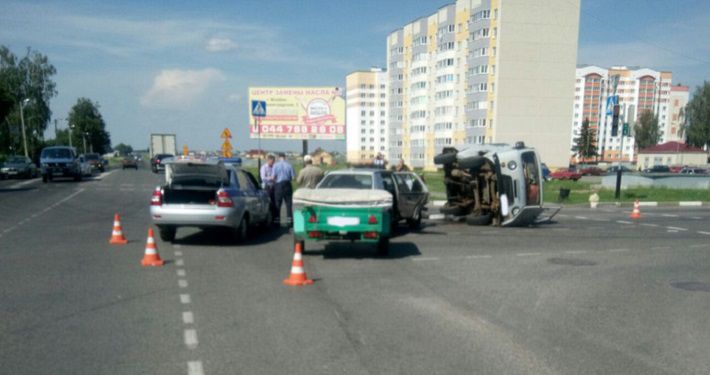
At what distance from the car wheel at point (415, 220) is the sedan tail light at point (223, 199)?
203 inches

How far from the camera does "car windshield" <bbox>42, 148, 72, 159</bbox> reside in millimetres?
33562

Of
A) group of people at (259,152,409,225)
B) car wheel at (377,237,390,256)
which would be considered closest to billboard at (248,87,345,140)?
group of people at (259,152,409,225)

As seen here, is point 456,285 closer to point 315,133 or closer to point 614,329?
point 614,329

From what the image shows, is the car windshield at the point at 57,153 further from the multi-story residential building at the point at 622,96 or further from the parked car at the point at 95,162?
the multi-story residential building at the point at 622,96

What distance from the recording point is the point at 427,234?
13.8m

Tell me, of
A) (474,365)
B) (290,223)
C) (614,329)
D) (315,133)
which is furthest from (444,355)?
(315,133)

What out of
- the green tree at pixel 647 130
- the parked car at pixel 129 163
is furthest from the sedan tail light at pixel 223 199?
the green tree at pixel 647 130

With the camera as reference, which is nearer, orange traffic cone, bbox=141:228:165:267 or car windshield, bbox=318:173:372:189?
orange traffic cone, bbox=141:228:165:267

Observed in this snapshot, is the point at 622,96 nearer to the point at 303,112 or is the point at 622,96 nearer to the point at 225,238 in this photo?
the point at 303,112

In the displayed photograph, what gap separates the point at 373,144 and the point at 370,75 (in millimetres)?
15828

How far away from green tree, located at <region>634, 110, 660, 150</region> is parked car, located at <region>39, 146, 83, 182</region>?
109 metres

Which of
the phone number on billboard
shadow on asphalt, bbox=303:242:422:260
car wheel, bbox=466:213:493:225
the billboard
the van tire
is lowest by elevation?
car wheel, bbox=466:213:493:225

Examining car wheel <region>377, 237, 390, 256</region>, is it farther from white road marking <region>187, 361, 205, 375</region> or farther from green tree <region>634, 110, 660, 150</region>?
green tree <region>634, 110, 660, 150</region>

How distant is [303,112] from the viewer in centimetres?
3438
